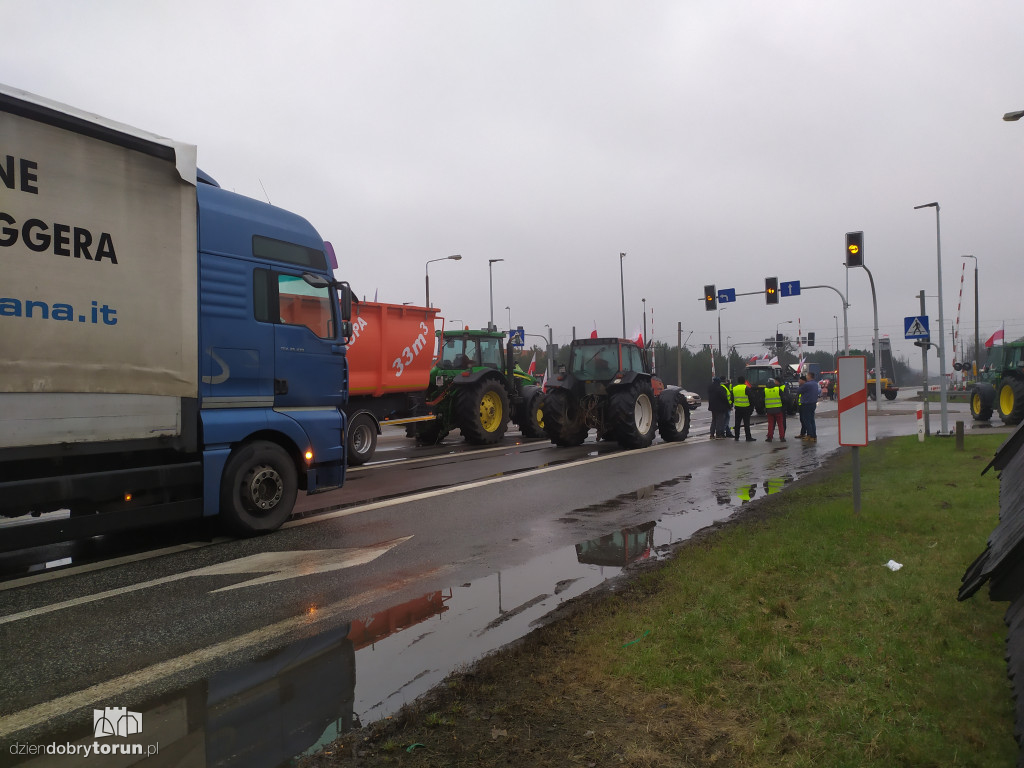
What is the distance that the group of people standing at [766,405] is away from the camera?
56.2 feet

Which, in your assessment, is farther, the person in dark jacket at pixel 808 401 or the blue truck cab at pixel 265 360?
the person in dark jacket at pixel 808 401

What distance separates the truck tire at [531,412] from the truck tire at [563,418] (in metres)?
2.34

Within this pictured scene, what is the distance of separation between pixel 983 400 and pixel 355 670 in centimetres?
2234

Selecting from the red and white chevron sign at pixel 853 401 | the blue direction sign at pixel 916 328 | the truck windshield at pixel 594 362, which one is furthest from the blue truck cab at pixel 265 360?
the blue direction sign at pixel 916 328

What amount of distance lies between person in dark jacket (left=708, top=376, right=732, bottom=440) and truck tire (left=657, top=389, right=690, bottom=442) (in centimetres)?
107

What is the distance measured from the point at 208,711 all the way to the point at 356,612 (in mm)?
1542

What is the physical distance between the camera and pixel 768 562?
580 centimetres

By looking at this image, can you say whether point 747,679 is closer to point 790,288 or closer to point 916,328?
point 916,328

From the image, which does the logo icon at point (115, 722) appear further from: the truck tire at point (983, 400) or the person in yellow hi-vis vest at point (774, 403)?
the truck tire at point (983, 400)

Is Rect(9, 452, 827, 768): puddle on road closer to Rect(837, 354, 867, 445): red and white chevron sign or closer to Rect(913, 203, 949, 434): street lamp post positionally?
Rect(837, 354, 867, 445): red and white chevron sign

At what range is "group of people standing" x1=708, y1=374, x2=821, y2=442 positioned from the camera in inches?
674

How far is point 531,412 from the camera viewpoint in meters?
18.9

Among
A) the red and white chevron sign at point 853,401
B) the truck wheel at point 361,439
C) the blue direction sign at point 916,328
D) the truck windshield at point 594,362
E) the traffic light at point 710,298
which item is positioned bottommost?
the truck wheel at point 361,439

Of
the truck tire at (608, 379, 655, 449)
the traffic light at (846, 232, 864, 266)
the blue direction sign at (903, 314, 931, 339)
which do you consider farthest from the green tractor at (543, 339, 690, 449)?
the traffic light at (846, 232, 864, 266)
